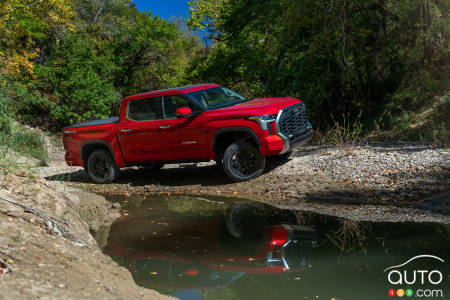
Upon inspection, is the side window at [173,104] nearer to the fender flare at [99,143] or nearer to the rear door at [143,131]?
the rear door at [143,131]

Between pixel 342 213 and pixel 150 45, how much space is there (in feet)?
78.2

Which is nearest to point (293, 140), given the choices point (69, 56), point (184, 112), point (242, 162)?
point (242, 162)

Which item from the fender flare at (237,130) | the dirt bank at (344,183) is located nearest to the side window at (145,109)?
the fender flare at (237,130)

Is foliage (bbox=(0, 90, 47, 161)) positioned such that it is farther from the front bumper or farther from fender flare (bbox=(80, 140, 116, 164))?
the front bumper

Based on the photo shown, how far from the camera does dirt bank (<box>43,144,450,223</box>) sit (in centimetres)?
709

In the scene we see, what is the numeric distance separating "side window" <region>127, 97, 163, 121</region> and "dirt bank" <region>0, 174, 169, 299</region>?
3584 mm

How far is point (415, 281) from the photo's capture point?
171 inches

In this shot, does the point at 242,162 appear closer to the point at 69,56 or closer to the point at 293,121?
the point at 293,121

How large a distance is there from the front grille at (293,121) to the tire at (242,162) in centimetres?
68

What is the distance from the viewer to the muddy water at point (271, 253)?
4.32m

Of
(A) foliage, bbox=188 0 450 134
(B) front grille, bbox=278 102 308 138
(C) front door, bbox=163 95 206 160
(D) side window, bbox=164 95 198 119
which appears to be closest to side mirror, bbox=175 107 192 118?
(C) front door, bbox=163 95 206 160

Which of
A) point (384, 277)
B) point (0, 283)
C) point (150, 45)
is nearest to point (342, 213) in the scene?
point (384, 277)

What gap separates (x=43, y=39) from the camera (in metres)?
25.5

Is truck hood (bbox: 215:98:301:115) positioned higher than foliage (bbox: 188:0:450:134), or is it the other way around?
foliage (bbox: 188:0:450:134)
